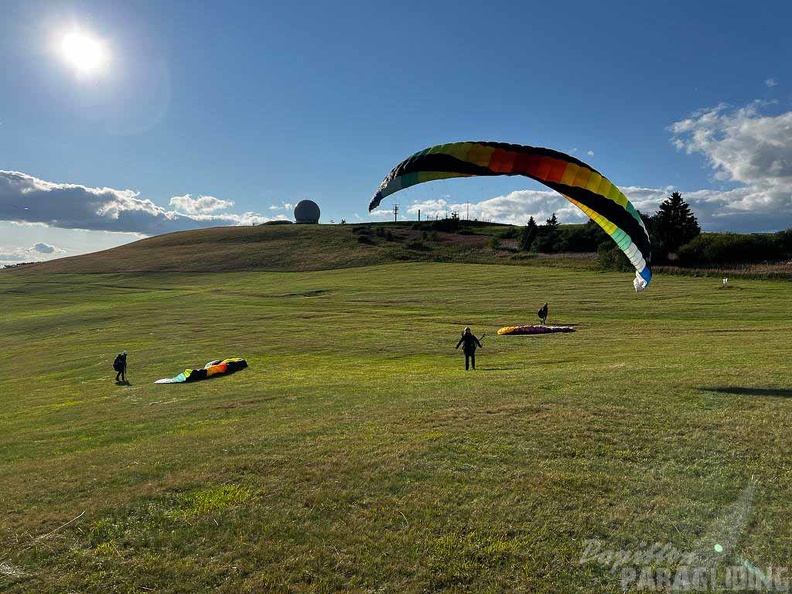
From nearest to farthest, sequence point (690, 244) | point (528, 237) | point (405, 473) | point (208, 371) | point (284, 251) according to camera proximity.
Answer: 1. point (405, 473)
2. point (208, 371)
3. point (690, 244)
4. point (528, 237)
5. point (284, 251)

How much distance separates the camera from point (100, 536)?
804 centimetres

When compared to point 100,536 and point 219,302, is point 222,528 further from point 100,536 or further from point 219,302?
point 219,302

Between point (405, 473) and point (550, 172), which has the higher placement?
point (550, 172)

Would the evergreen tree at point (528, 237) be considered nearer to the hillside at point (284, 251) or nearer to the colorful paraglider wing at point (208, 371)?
the hillside at point (284, 251)

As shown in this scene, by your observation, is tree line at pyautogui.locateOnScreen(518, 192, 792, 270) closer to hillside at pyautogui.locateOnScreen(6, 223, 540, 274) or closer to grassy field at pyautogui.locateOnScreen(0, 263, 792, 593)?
hillside at pyautogui.locateOnScreen(6, 223, 540, 274)

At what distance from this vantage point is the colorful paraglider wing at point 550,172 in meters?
17.7

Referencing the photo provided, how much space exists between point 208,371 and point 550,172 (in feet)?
68.4

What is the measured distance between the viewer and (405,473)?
9750mm

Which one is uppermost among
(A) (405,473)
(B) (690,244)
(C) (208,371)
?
(B) (690,244)

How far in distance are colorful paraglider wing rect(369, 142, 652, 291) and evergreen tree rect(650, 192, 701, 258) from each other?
67200 millimetres

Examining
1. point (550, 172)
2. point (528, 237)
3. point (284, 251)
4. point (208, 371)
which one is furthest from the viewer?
point (284, 251)

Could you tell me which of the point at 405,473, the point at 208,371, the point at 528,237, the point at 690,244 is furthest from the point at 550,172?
the point at 528,237

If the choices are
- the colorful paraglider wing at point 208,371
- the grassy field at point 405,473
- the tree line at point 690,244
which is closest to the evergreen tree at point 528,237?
the tree line at point 690,244

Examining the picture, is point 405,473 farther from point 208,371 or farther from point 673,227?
point 673,227
